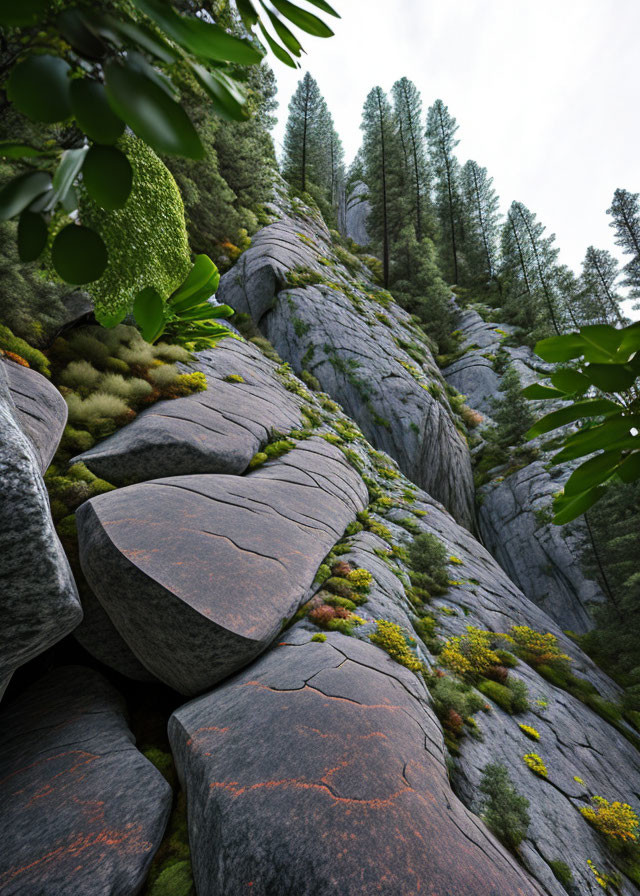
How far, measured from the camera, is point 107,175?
0.33 metres

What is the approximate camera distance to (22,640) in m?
1.86

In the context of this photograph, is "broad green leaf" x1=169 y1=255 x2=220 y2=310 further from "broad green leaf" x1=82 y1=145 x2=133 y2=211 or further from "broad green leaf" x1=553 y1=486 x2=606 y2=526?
"broad green leaf" x1=553 y1=486 x2=606 y2=526

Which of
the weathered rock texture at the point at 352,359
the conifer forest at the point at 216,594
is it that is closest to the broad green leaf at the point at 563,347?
the conifer forest at the point at 216,594

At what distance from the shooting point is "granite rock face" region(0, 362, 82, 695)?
1768mm

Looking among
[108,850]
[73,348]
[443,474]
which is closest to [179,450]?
[73,348]

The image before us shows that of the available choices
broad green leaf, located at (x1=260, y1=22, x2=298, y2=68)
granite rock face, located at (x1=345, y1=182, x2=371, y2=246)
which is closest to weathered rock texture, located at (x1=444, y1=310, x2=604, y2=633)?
broad green leaf, located at (x1=260, y1=22, x2=298, y2=68)

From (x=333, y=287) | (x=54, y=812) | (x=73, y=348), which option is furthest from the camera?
(x=333, y=287)

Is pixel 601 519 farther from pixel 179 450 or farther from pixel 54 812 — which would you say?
pixel 54 812

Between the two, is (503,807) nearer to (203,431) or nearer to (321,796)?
(321,796)

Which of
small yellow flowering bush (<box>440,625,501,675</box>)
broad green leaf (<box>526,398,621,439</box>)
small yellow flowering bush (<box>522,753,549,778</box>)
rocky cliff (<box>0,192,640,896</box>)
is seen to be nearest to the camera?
broad green leaf (<box>526,398,621,439</box>)

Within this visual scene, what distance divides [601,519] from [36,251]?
10.6 m

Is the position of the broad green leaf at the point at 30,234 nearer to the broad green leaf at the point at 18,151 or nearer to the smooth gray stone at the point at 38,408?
the broad green leaf at the point at 18,151

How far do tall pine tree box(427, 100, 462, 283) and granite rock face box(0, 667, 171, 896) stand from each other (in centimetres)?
2968

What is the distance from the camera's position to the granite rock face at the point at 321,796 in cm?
162
